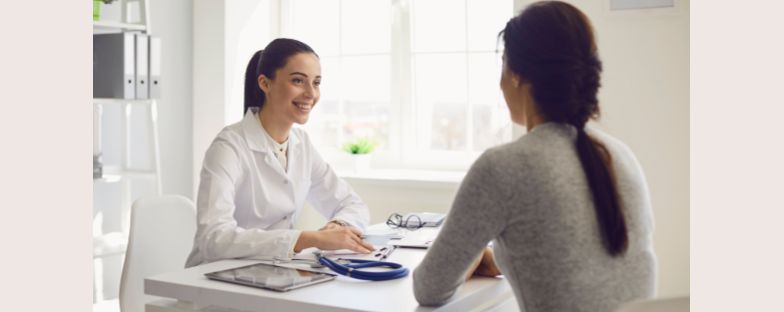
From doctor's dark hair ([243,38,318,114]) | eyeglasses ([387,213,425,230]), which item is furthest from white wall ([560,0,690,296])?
doctor's dark hair ([243,38,318,114])

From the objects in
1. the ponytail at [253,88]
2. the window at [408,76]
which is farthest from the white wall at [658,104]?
the ponytail at [253,88]

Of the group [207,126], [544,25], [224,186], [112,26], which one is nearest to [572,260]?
[544,25]

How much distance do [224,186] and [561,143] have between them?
1175 millimetres

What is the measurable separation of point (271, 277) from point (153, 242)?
0.88 m

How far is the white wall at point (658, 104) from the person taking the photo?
10.6 feet

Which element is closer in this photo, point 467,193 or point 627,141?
point 467,193

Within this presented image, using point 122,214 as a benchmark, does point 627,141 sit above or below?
above

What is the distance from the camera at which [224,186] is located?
2.33m

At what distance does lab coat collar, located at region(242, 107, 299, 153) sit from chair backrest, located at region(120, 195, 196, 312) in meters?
0.38

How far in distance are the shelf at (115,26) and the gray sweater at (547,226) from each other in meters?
2.59

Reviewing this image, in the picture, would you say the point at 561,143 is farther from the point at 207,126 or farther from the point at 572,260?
the point at 207,126

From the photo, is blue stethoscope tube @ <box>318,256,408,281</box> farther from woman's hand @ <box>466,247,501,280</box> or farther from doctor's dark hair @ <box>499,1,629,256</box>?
doctor's dark hair @ <box>499,1,629,256</box>

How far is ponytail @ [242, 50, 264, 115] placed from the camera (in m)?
2.59

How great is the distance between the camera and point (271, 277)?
184 cm
